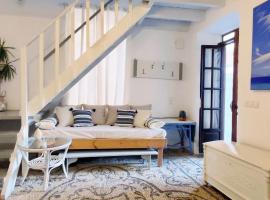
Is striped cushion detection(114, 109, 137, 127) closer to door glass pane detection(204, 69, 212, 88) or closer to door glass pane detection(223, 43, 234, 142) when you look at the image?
door glass pane detection(204, 69, 212, 88)

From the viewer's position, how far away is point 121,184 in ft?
9.87

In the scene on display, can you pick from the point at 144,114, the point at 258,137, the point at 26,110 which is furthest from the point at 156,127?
the point at 26,110

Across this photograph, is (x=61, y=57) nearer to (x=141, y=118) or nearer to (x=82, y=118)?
(x=82, y=118)

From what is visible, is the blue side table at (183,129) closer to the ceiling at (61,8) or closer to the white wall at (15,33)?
the ceiling at (61,8)

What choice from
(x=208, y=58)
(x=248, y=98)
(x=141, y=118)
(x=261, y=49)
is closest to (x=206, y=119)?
(x=208, y=58)

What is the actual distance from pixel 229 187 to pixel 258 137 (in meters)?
0.75

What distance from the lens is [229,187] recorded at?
2561 millimetres

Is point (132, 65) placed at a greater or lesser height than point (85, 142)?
greater

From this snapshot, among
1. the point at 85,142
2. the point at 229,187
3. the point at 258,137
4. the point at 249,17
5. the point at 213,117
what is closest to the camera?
the point at 229,187

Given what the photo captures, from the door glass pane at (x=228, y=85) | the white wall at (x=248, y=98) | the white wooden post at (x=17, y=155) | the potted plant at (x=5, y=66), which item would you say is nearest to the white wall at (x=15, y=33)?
the potted plant at (x=5, y=66)

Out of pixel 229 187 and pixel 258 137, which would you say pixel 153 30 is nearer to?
pixel 258 137

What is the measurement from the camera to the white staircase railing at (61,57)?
3.10m

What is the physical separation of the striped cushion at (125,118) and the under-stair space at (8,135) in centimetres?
157

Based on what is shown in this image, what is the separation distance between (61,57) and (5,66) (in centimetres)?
97
